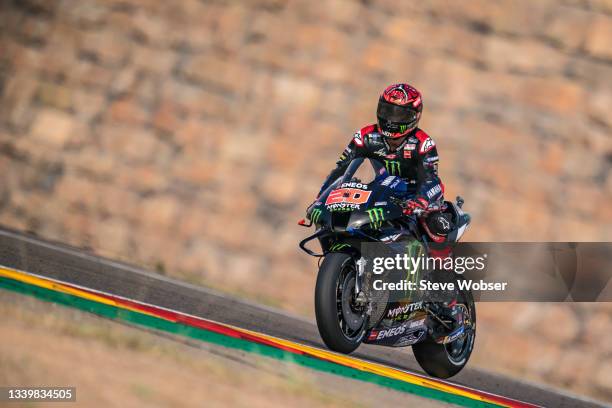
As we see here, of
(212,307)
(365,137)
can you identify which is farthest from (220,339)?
(212,307)

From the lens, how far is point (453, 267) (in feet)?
30.0

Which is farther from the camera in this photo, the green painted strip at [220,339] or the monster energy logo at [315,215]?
the green painted strip at [220,339]

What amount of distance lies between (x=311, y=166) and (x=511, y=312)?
3.64 metres

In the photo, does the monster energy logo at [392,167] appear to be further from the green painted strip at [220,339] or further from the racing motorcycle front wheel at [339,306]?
the green painted strip at [220,339]

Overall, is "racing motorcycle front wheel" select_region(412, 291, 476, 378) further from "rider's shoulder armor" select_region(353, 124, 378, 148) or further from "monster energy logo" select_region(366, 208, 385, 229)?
"rider's shoulder armor" select_region(353, 124, 378, 148)

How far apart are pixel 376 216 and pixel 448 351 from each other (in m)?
2.29

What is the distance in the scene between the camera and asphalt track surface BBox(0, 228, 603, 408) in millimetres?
10117

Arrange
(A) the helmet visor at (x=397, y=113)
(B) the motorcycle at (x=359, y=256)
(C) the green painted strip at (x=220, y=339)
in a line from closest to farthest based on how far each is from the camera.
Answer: (B) the motorcycle at (x=359, y=256)
(C) the green painted strip at (x=220, y=339)
(A) the helmet visor at (x=397, y=113)

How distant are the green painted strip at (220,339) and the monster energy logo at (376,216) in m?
1.25

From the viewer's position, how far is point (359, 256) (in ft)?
25.5

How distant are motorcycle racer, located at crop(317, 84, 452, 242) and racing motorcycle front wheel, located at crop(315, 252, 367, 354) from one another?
3.08 ft

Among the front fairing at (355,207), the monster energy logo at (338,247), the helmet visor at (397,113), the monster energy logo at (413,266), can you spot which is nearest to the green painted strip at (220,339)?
the monster energy logo at (413,266)

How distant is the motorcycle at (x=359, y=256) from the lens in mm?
7508

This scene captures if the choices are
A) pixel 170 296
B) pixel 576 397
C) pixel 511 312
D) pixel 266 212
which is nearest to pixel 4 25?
pixel 266 212
